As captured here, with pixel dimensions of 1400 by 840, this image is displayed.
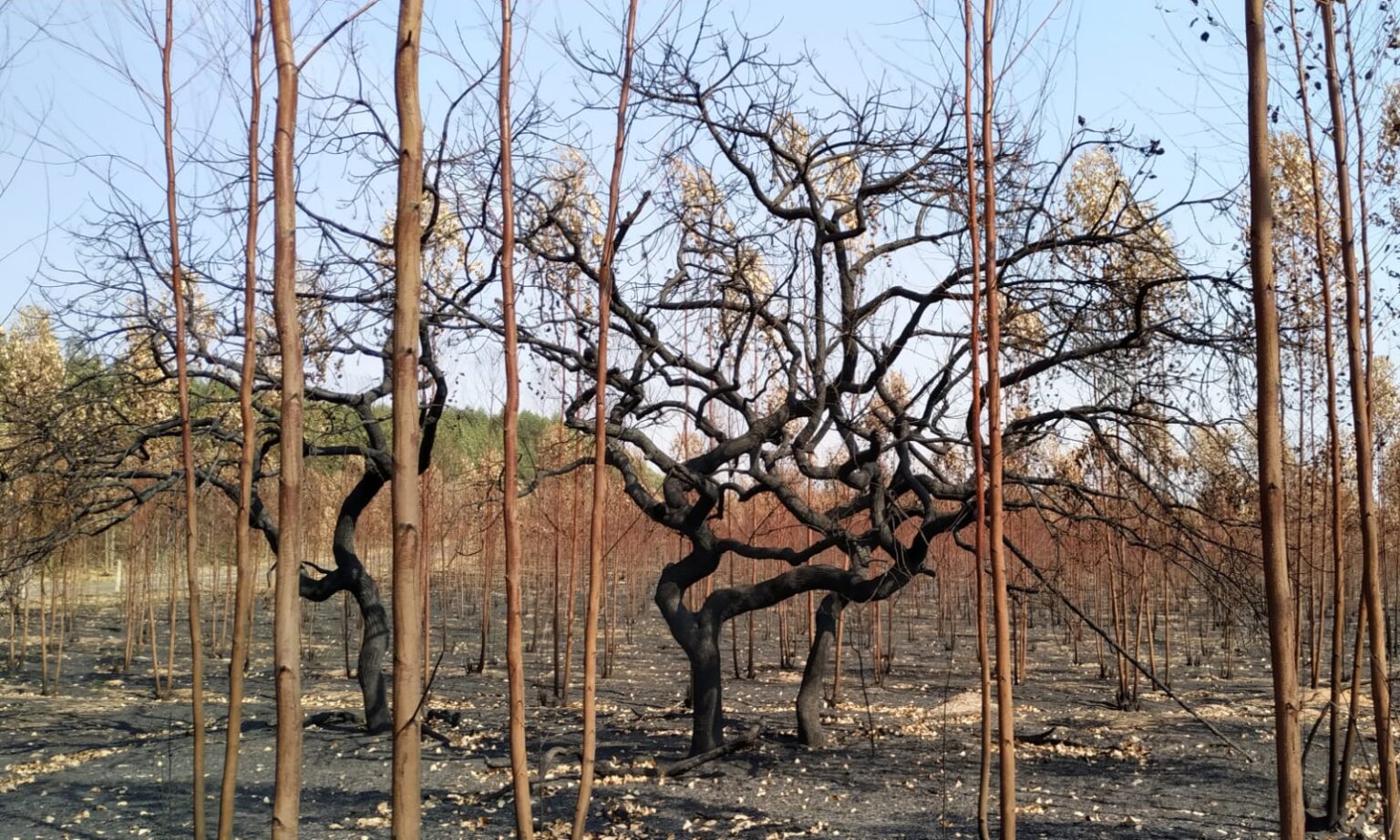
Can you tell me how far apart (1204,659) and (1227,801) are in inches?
407

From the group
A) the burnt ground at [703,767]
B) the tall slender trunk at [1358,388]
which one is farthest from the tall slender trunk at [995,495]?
the burnt ground at [703,767]

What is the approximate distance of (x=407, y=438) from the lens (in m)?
3.12

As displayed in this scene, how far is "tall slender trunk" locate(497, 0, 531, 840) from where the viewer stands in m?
3.69

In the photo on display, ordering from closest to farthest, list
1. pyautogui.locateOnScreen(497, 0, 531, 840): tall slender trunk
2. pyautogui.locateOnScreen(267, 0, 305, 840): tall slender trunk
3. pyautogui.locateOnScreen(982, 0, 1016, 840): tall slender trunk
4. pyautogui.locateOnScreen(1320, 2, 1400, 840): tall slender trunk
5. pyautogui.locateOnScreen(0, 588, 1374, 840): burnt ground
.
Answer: pyautogui.locateOnScreen(267, 0, 305, 840): tall slender trunk → pyautogui.locateOnScreen(497, 0, 531, 840): tall slender trunk → pyautogui.locateOnScreen(982, 0, 1016, 840): tall slender trunk → pyautogui.locateOnScreen(1320, 2, 1400, 840): tall slender trunk → pyautogui.locateOnScreen(0, 588, 1374, 840): burnt ground

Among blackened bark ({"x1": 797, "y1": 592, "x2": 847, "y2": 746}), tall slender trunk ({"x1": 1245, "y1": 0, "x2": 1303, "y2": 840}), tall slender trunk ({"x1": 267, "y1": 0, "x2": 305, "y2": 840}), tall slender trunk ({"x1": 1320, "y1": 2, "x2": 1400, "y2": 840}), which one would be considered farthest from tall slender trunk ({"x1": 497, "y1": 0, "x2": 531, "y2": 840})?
blackened bark ({"x1": 797, "y1": 592, "x2": 847, "y2": 746})

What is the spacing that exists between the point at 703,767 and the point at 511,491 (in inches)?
214

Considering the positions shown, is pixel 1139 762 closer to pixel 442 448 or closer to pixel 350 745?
pixel 350 745

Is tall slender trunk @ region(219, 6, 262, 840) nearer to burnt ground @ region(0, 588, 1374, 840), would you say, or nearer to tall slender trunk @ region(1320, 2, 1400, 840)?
burnt ground @ region(0, 588, 1374, 840)

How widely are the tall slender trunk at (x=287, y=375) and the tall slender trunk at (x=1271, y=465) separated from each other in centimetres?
274

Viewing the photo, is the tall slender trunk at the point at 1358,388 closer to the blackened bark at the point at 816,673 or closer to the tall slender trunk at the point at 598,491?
the tall slender trunk at the point at 598,491

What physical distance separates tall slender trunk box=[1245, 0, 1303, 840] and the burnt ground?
2763 mm

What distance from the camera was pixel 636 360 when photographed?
801 centimetres

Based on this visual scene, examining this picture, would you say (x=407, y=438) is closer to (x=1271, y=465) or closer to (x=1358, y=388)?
(x=1271, y=465)

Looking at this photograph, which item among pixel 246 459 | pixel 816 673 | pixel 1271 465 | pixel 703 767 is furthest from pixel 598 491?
pixel 816 673
